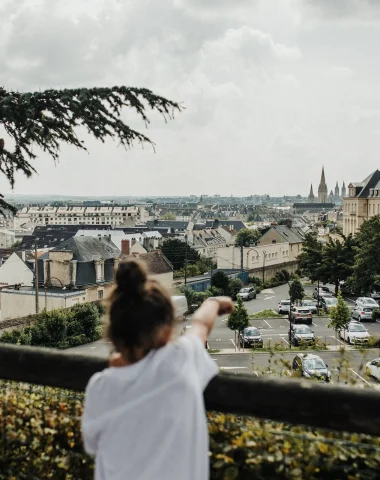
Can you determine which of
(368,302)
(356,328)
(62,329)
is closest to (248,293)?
(368,302)

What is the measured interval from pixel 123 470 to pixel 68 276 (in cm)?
4485

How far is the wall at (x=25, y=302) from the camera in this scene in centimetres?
4309

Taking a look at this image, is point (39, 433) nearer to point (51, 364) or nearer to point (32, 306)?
point (51, 364)

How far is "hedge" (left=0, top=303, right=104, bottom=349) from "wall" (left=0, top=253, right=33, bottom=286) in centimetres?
1481

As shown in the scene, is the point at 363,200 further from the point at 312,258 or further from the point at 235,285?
the point at 235,285

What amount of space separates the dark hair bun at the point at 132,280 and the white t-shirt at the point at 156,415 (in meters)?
0.25

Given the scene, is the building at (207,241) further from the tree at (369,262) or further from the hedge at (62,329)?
the hedge at (62,329)

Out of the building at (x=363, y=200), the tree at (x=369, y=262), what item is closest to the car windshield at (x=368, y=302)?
the tree at (x=369, y=262)

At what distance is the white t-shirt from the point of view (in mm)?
2289

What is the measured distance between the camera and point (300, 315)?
42719 millimetres

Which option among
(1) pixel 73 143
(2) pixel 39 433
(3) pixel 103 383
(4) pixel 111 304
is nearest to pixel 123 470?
(3) pixel 103 383

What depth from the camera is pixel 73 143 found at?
6.35 metres

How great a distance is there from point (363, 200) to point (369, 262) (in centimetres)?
3639

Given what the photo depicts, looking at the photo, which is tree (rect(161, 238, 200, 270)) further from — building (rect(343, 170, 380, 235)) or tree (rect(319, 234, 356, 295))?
tree (rect(319, 234, 356, 295))
